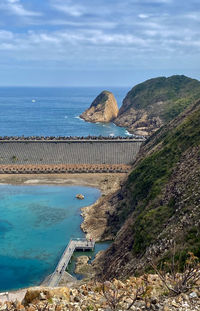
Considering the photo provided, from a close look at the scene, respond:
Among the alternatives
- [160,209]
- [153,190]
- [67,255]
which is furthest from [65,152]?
[160,209]

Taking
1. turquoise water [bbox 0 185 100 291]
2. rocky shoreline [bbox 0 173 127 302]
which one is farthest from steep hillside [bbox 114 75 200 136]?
turquoise water [bbox 0 185 100 291]

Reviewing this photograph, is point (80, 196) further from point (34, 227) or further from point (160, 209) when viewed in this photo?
point (160, 209)

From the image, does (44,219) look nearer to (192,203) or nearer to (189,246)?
(192,203)

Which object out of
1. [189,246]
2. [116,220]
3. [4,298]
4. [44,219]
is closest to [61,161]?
[44,219]

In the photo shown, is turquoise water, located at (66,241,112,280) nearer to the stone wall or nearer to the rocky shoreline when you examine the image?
the rocky shoreline

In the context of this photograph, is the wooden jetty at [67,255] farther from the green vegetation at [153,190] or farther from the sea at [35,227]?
the green vegetation at [153,190]

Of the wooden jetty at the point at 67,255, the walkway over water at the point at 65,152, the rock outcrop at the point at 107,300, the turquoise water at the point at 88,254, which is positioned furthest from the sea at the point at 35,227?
the rock outcrop at the point at 107,300
